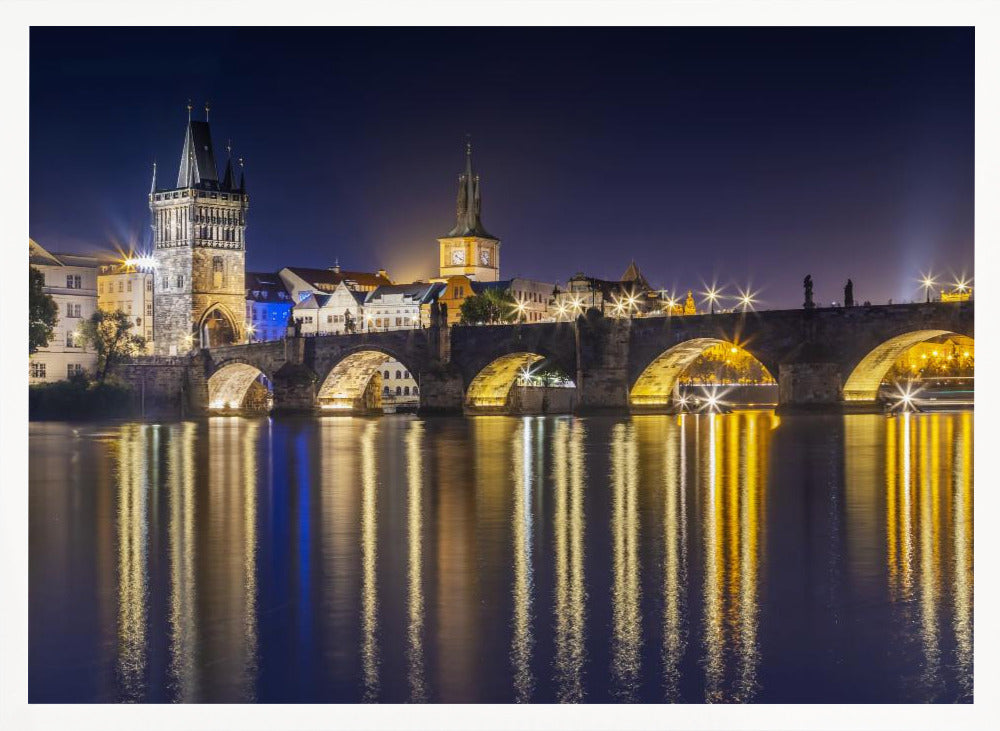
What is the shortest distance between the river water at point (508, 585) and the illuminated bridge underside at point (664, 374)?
2552 cm

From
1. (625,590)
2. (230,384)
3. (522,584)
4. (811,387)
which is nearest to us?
(625,590)

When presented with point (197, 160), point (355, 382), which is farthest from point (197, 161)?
point (355, 382)

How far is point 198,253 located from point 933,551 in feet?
245

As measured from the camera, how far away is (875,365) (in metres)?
47.3

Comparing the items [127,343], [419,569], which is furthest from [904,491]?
[127,343]

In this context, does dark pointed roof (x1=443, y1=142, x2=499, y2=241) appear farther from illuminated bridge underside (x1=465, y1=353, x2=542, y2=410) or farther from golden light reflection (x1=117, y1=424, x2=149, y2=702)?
golden light reflection (x1=117, y1=424, x2=149, y2=702)

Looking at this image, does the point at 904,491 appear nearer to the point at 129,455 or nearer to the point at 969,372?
the point at 129,455

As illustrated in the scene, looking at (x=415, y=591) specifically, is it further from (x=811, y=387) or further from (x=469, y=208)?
(x=469, y=208)

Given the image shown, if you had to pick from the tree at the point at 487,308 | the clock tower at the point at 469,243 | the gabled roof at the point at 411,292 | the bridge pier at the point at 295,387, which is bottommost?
the bridge pier at the point at 295,387

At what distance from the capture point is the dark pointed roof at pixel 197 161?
86.6m

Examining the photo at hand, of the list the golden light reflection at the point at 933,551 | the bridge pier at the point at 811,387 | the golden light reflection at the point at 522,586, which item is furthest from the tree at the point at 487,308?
the golden light reflection at the point at 522,586

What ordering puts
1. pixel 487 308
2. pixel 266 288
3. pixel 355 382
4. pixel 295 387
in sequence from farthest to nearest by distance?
1. pixel 266 288
2. pixel 487 308
3. pixel 355 382
4. pixel 295 387

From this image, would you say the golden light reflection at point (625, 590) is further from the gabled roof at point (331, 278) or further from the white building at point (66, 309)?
the gabled roof at point (331, 278)
